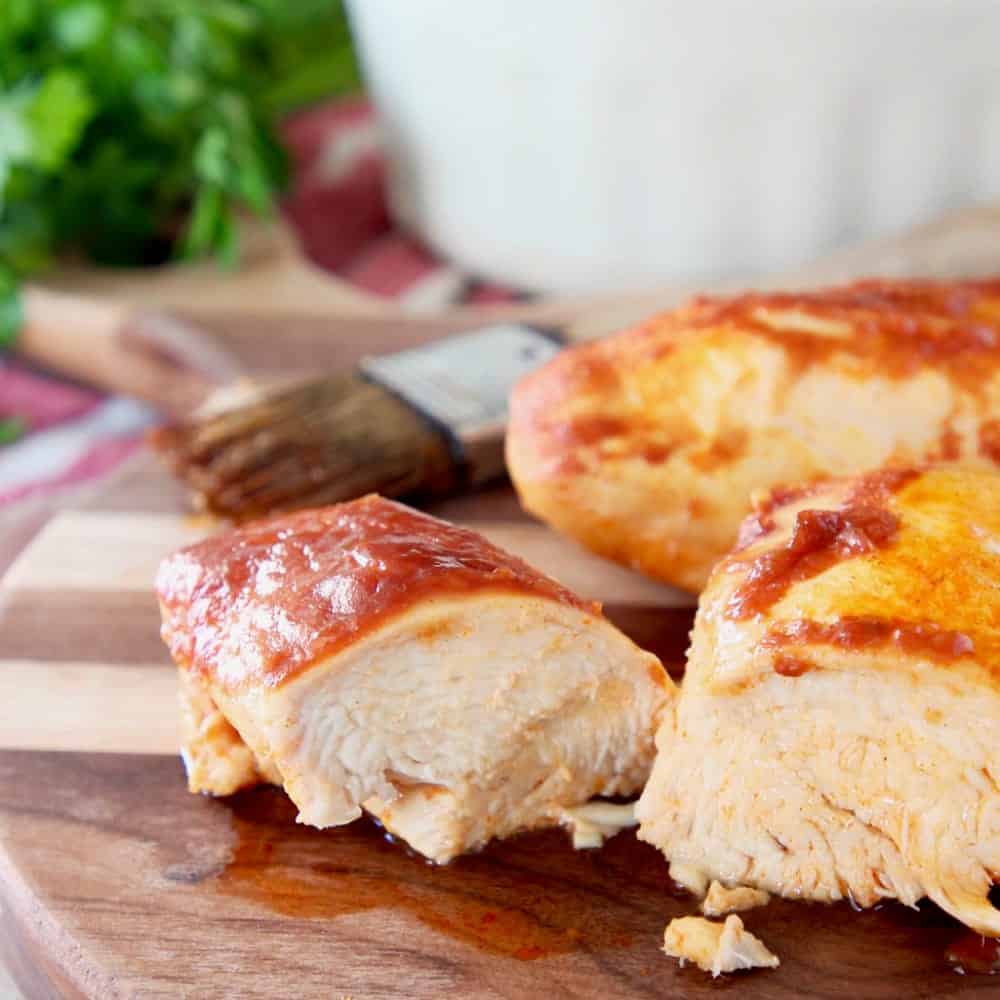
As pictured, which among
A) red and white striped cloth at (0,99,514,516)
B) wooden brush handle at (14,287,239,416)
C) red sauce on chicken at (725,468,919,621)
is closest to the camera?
red sauce on chicken at (725,468,919,621)

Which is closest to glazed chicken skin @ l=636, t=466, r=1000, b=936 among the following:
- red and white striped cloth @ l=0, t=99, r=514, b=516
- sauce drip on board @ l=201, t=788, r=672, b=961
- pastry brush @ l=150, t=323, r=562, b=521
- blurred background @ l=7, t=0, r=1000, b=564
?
sauce drip on board @ l=201, t=788, r=672, b=961

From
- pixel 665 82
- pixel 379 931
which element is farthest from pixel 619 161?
pixel 379 931

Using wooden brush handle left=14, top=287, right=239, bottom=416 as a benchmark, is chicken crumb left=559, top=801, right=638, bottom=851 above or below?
below

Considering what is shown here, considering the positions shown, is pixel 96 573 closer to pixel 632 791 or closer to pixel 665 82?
pixel 632 791

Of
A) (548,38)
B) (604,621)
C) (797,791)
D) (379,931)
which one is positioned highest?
(548,38)

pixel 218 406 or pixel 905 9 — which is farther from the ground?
pixel 905 9

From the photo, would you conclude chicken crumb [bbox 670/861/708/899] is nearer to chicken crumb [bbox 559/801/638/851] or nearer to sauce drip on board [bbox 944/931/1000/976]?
chicken crumb [bbox 559/801/638/851]

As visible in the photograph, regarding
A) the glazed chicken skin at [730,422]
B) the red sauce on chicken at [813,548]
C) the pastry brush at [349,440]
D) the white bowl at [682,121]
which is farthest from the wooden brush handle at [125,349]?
the red sauce on chicken at [813,548]
